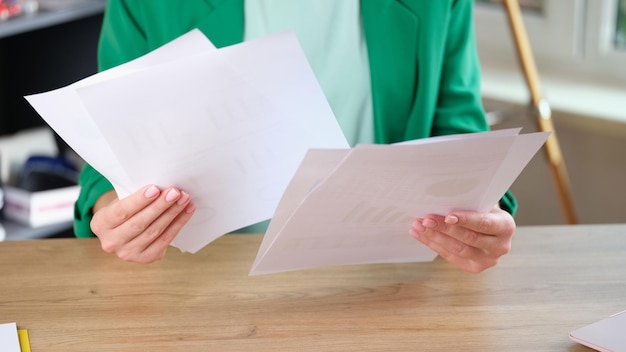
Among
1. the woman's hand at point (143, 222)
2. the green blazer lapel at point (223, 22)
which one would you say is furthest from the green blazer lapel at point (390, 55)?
the woman's hand at point (143, 222)

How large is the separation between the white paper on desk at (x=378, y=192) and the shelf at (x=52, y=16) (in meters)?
1.56

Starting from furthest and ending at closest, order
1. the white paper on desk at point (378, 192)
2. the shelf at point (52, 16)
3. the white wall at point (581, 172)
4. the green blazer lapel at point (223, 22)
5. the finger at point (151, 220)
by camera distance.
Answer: the white wall at point (581, 172), the shelf at point (52, 16), the green blazer lapel at point (223, 22), the finger at point (151, 220), the white paper on desk at point (378, 192)

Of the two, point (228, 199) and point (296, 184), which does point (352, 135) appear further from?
point (296, 184)

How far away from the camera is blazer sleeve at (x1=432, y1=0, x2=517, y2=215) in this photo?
151 centimetres

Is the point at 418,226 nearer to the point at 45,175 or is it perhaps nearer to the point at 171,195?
the point at 171,195

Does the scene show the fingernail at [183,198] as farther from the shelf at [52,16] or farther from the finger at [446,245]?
the shelf at [52,16]

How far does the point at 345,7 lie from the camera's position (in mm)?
1488

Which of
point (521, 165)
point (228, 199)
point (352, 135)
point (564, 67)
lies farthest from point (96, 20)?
point (521, 165)

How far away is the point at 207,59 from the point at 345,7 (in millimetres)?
454

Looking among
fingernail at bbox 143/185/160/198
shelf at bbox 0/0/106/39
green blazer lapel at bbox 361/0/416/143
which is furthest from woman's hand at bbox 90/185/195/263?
shelf at bbox 0/0/106/39

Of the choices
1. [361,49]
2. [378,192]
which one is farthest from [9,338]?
[361,49]

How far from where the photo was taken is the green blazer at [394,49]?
1.45 metres

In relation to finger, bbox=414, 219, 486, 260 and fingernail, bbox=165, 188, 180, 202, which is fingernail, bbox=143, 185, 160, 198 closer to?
fingernail, bbox=165, 188, 180, 202

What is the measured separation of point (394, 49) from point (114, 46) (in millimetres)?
412
